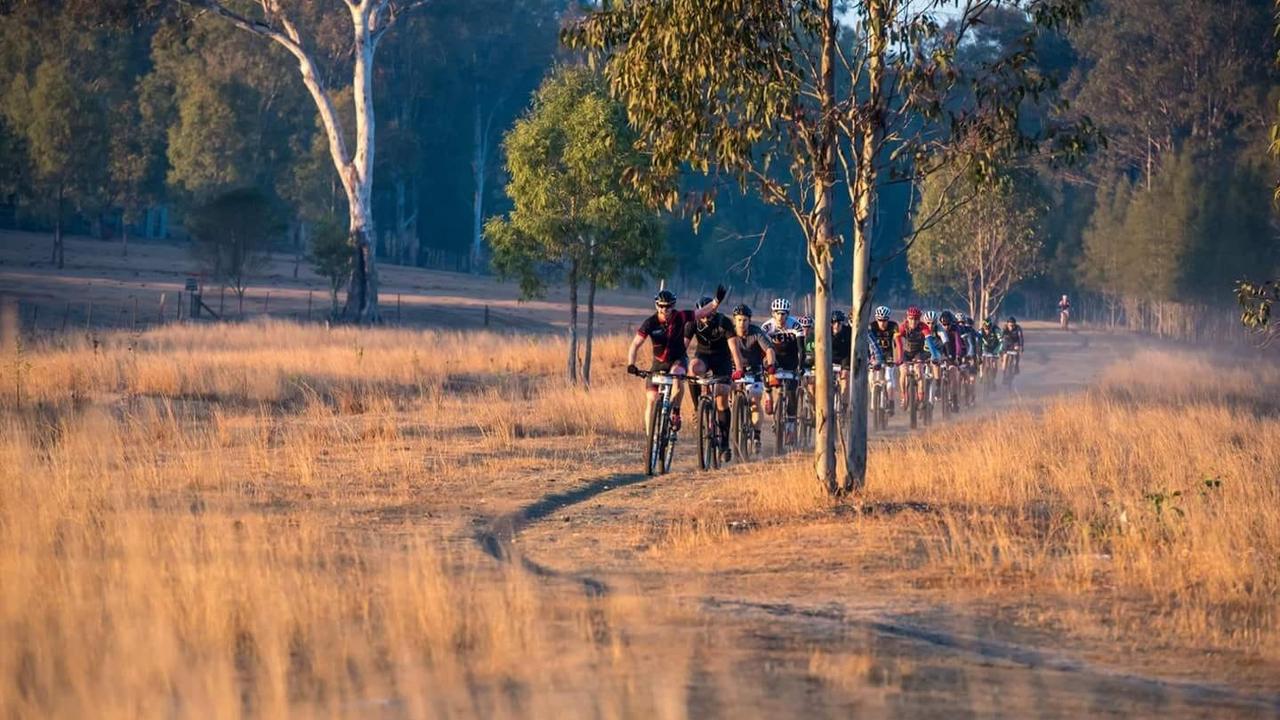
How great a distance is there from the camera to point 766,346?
2009 centimetres

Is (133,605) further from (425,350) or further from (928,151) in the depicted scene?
(425,350)

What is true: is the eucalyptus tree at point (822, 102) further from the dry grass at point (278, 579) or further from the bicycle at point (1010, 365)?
the bicycle at point (1010, 365)

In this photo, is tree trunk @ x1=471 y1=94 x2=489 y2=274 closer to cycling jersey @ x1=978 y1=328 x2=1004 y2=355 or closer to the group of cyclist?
cycling jersey @ x1=978 y1=328 x2=1004 y2=355

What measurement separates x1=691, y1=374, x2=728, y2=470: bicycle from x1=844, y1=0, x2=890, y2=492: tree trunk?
3.56 meters

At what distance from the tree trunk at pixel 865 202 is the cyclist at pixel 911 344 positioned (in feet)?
37.1

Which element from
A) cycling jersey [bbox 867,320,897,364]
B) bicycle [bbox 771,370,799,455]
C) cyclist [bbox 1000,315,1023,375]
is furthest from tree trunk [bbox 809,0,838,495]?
cyclist [bbox 1000,315,1023,375]

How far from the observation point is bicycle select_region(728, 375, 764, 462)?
66.0 feet

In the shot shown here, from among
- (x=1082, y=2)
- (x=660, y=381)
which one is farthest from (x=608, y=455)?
(x=1082, y=2)

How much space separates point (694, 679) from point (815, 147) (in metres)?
7.87

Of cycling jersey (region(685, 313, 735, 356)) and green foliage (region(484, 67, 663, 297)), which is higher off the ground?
green foliage (region(484, 67, 663, 297))

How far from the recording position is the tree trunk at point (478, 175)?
90.2 metres

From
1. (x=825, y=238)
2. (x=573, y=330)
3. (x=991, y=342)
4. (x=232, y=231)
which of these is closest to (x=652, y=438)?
(x=825, y=238)

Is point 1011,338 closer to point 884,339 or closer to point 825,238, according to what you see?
point 884,339

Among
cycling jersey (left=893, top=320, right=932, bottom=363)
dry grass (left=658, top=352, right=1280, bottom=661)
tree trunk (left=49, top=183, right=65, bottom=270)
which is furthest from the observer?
tree trunk (left=49, top=183, right=65, bottom=270)
